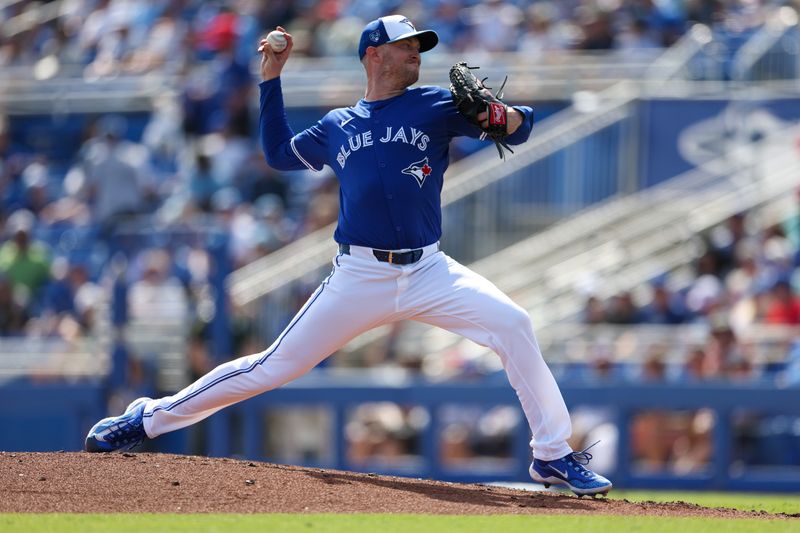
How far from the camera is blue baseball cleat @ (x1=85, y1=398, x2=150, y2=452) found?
24.4 feet

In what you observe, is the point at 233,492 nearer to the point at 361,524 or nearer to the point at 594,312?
the point at 361,524

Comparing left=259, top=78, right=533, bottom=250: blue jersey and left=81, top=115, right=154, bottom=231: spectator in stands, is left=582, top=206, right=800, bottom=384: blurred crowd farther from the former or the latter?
left=259, top=78, right=533, bottom=250: blue jersey

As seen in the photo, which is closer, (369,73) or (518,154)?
(369,73)

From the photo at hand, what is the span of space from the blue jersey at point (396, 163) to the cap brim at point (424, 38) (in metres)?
0.22

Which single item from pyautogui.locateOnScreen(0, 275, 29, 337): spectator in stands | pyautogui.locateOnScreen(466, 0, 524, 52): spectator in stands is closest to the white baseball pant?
pyautogui.locateOnScreen(0, 275, 29, 337): spectator in stands

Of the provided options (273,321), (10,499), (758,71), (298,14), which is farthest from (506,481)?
(298,14)

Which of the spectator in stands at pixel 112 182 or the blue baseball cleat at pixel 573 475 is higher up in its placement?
the spectator in stands at pixel 112 182

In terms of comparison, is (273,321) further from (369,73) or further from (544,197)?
(369,73)

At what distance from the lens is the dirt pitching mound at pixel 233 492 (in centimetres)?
647

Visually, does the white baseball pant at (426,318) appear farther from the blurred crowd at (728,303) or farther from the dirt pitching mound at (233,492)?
the blurred crowd at (728,303)

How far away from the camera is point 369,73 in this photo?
717cm

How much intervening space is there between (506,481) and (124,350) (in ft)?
12.6

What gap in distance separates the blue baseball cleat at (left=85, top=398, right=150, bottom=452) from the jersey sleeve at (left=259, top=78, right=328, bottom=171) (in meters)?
1.44

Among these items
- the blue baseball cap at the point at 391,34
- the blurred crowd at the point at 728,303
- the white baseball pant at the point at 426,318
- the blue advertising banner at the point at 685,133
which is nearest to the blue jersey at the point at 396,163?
the white baseball pant at the point at 426,318
